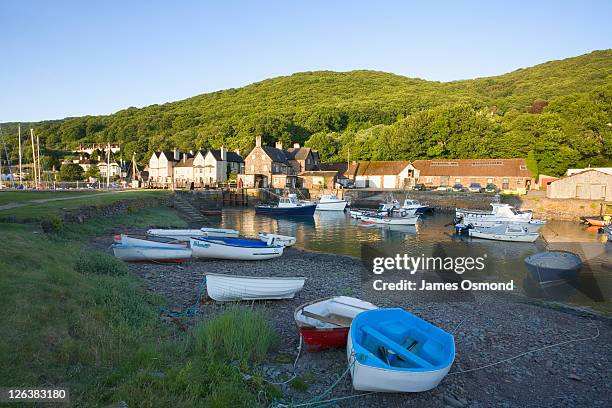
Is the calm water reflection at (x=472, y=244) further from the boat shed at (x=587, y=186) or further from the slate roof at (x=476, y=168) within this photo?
the slate roof at (x=476, y=168)

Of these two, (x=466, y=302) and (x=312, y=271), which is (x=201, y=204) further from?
(x=466, y=302)

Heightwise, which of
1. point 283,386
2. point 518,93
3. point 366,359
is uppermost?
point 518,93

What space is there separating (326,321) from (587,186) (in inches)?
2101

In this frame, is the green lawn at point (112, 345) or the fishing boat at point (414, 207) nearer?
the green lawn at point (112, 345)

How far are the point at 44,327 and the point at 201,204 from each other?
48.9m

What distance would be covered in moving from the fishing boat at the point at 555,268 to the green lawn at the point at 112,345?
13.9m

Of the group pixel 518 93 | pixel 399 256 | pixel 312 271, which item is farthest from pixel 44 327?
pixel 518 93

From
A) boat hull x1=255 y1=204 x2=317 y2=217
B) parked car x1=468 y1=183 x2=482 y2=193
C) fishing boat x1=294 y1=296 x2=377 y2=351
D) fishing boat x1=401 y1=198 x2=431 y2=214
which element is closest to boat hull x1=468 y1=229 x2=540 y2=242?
fishing boat x1=401 y1=198 x2=431 y2=214

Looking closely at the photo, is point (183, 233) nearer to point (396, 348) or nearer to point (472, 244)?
point (396, 348)

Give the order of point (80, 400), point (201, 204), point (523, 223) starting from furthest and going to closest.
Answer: point (201, 204) < point (523, 223) < point (80, 400)

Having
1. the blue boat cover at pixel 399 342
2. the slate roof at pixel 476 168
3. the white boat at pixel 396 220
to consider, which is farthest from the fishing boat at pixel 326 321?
the slate roof at pixel 476 168

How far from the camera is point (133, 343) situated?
25.1 feet

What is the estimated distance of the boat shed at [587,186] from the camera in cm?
4806

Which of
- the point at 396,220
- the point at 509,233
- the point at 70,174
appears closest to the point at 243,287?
the point at 509,233
